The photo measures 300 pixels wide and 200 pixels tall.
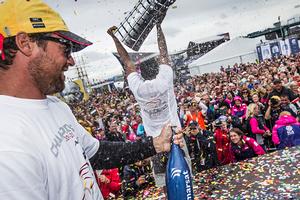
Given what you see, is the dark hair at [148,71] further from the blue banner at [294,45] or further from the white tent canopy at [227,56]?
the blue banner at [294,45]

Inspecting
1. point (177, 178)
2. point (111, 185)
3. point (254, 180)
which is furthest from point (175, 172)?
point (111, 185)

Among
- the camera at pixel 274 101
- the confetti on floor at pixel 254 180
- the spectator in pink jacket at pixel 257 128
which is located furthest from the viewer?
the camera at pixel 274 101

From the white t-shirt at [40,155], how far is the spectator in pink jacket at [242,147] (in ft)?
14.5

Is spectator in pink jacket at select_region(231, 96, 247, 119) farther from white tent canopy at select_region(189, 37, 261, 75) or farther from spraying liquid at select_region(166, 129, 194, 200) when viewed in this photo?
white tent canopy at select_region(189, 37, 261, 75)

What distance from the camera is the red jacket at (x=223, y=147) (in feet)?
18.9

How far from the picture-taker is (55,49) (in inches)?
55.6

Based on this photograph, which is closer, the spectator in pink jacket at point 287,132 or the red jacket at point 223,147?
the spectator in pink jacket at point 287,132

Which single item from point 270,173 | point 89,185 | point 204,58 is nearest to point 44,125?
point 89,185

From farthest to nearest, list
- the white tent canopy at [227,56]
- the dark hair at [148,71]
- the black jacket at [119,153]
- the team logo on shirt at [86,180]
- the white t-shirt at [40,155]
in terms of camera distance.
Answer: the white tent canopy at [227,56], the dark hair at [148,71], the black jacket at [119,153], the team logo on shirt at [86,180], the white t-shirt at [40,155]

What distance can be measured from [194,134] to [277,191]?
269 cm

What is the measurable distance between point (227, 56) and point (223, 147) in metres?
22.6

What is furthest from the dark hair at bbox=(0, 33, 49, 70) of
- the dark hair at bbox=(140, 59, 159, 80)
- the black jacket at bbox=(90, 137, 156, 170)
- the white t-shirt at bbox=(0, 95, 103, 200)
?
the dark hair at bbox=(140, 59, 159, 80)

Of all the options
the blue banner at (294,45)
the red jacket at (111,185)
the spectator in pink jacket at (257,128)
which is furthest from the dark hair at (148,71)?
the blue banner at (294,45)

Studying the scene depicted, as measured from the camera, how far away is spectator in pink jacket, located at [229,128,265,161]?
5.46 m
